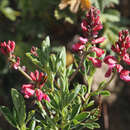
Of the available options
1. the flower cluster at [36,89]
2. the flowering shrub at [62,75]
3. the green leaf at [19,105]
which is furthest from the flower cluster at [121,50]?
the green leaf at [19,105]

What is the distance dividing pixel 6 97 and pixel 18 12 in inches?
31.2

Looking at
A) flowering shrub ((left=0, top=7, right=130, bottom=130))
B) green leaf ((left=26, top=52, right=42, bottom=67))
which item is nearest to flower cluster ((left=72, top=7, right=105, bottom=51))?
flowering shrub ((left=0, top=7, right=130, bottom=130))

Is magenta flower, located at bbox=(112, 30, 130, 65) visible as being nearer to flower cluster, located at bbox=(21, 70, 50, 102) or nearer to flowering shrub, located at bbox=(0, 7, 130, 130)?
flowering shrub, located at bbox=(0, 7, 130, 130)

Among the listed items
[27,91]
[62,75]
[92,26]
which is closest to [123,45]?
[92,26]

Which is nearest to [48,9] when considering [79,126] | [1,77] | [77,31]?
[77,31]

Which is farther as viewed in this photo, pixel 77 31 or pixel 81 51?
pixel 77 31

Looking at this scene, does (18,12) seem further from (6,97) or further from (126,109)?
(126,109)

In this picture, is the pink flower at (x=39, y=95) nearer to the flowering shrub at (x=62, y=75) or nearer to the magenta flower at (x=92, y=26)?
the flowering shrub at (x=62, y=75)

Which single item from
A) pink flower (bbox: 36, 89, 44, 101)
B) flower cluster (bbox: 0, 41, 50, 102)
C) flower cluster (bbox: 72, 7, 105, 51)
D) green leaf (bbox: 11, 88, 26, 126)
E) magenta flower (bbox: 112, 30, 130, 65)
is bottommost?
green leaf (bbox: 11, 88, 26, 126)

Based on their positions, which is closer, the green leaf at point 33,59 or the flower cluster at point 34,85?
the flower cluster at point 34,85

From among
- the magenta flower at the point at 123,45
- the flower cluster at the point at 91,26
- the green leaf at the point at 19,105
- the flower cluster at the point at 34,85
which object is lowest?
the green leaf at the point at 19,105

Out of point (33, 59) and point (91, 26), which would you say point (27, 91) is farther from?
point (91, 26)

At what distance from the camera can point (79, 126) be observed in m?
1.33

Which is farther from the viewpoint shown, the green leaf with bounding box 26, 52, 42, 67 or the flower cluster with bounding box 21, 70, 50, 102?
the green leaf with bounding box 26, 52, 42, 67
